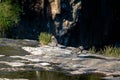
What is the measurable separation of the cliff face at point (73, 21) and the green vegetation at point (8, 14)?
1.72m

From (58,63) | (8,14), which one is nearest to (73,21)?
(8,14)

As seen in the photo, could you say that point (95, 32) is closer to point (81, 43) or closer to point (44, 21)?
point (81, 43)

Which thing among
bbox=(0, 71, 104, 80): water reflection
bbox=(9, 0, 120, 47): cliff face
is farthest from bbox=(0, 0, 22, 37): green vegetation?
bbox=(0, 71, 104, 80): water reflection

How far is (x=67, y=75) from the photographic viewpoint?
10164 mm

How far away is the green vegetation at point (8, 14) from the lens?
30.6 metres

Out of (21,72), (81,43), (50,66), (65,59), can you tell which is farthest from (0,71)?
(81,43)

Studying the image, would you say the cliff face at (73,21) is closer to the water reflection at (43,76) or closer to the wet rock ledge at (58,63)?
the wet rock ledge at (58,63)

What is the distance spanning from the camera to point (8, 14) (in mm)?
31172

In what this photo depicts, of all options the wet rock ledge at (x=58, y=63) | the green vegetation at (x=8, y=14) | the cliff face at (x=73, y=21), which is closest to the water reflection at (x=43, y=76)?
the wet rock ledge at (x=58, y=63)

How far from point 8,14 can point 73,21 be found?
233 inches

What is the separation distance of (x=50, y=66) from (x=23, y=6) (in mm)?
23331

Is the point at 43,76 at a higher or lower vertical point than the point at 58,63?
higher

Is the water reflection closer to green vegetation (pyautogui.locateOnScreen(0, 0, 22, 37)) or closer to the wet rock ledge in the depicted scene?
the wet rock ledge

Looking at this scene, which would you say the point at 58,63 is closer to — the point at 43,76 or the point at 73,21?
the point at 43,76
